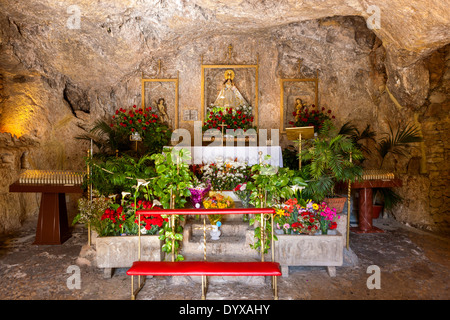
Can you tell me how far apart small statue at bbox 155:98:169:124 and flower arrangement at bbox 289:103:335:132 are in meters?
3.68

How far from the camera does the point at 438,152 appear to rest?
22.7ft

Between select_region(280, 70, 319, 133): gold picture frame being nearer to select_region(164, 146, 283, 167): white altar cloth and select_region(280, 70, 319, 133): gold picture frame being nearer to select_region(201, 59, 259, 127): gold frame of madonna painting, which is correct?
select_region(201, 59, 259, 127): gold frame of madonna painting

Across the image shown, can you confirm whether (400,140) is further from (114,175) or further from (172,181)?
(114,175)

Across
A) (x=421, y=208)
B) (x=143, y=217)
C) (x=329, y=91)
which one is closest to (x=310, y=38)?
(x=329, y=91)

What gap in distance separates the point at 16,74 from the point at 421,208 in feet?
33.9

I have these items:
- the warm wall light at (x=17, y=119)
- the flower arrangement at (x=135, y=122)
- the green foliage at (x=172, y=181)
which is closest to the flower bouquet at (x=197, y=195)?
the green foliage at (x=172, y=181)

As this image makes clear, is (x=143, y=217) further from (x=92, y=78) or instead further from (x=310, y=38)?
(x=310, y=38)

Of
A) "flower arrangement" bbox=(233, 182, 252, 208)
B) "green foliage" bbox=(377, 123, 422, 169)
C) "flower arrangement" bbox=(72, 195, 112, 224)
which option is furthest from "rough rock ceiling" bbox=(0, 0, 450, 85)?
"flower arrangement" bbox=(72, 195, 112, 224)

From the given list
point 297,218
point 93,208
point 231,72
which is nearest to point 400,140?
point 297,218

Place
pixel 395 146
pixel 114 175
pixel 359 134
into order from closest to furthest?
pixel 114 175, pixel 395 146, pixel 359 134

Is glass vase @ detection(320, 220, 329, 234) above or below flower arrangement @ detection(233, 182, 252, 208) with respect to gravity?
below

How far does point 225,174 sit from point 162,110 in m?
3.83

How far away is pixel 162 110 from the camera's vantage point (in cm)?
919

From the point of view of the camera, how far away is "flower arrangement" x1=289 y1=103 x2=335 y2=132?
8.64 metres
